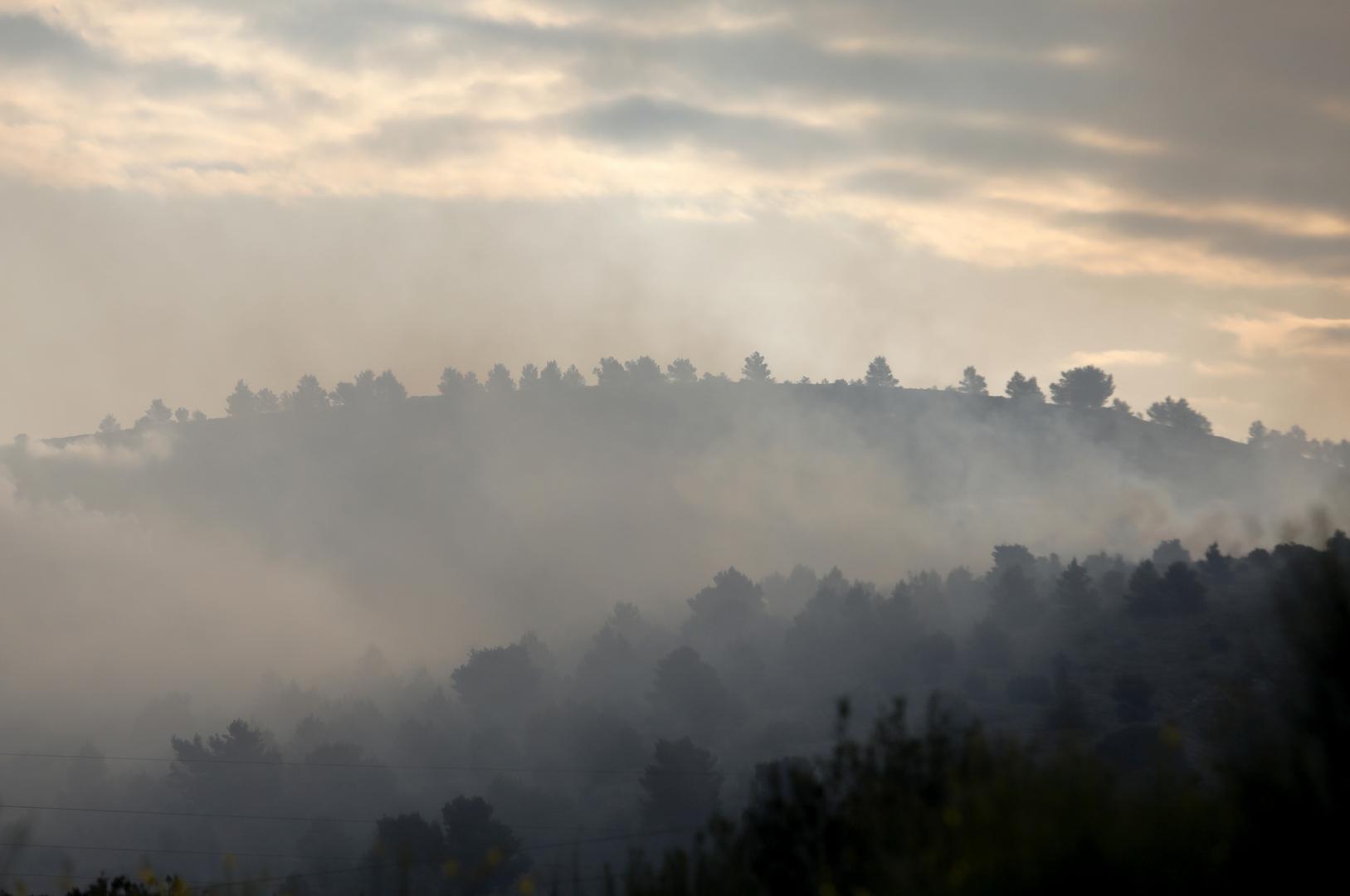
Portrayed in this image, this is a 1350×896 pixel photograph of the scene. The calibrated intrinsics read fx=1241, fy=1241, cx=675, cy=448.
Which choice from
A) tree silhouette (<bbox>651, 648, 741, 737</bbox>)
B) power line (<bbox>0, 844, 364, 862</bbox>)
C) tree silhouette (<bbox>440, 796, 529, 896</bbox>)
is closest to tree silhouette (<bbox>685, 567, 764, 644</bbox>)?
tree silhouette (<bbox>651, 648, 741, 737</bbox>)

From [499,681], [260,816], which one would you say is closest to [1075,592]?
[499,681]

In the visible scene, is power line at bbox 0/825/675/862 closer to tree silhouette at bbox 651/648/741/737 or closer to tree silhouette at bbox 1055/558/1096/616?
tree silhouette at bbox 651/648/741/737

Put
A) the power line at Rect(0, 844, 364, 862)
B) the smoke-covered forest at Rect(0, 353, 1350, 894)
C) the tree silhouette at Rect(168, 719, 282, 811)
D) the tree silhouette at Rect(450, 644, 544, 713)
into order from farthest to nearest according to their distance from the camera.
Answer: the tree silhouette at Rect(450, 644, 544, 713), the tree silhouette at Rect(168, 719, 282, 811), the power line at Rect(0, 844, 364, 862), the smoke-covered forest at Rect(0, 353, 1350, 894)

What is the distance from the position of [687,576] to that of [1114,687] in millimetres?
115911

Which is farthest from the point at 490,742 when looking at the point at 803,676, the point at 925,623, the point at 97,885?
the point at 97,885

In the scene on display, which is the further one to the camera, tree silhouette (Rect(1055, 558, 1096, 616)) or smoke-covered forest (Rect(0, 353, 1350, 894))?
tree silhouette (Rect(1055, 558, 1096, 616))

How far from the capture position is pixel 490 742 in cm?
10038

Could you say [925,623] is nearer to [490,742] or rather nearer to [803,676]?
[803,676]

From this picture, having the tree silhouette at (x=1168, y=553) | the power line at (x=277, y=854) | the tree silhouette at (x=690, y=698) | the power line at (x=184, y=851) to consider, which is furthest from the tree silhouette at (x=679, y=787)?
the tree silhouette at (x=1168, y=553)

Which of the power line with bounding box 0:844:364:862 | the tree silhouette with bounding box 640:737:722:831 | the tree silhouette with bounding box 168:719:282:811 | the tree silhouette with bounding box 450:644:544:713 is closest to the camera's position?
the tree silhouette with bounding box 640:737:722:831

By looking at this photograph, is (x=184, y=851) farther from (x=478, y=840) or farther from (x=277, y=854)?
(x=478, y=840)

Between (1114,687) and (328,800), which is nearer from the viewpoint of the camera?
(1114,687)

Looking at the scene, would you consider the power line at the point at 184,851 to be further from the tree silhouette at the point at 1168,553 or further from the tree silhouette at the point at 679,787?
the tree silhouette at the point at 1168,553

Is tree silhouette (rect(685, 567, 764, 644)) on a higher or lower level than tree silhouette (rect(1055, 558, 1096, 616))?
higher
